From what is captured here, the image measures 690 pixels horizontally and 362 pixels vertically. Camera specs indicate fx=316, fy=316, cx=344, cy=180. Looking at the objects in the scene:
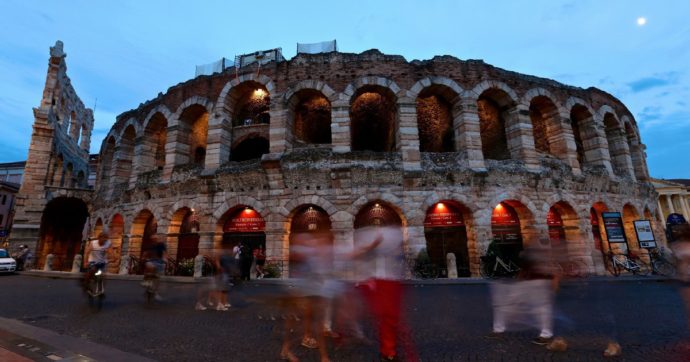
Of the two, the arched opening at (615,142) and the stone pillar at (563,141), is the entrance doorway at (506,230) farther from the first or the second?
the arched opening at (615,142)

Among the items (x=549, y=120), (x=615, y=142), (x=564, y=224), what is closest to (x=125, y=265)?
(x=564, y=224)

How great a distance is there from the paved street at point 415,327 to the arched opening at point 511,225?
173 inches

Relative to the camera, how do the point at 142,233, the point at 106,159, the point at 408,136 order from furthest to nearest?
the point at 106,159 < the point at 142,233 < the point at 408,136

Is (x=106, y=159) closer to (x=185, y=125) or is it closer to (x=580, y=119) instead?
(x=185, y=125)

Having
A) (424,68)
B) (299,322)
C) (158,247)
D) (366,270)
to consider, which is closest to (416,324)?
(299,322)

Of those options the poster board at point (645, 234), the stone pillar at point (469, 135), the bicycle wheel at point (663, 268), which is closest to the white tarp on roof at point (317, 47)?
the stone pillar at point (469, 135)

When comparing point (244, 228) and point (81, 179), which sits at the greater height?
point (81, 179)

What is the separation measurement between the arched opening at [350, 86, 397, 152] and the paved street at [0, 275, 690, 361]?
9.65 metres

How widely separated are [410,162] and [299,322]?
28.1 feet

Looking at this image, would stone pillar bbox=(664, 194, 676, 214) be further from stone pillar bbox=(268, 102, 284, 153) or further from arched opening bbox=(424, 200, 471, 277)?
stone pillar bbox=(268, 102, 284, 153)

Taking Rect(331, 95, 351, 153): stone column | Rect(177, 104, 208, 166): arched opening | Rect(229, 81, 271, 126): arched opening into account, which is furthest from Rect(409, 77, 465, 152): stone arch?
Rect(177, 104, 208, 166): arched opening

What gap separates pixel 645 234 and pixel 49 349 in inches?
708

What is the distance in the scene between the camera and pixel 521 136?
13.6 meters

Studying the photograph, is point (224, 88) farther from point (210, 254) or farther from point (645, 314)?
point (645, 314)
